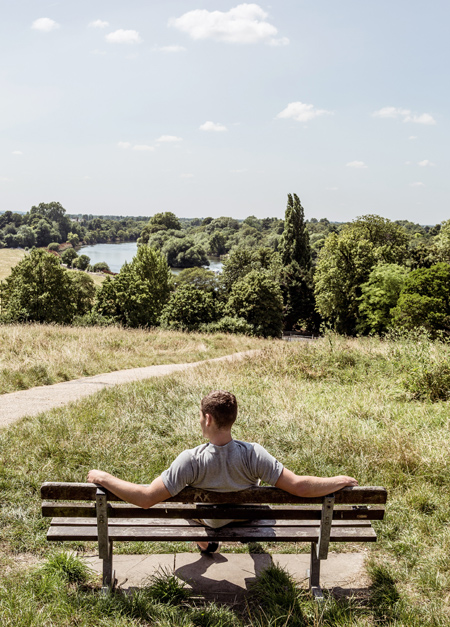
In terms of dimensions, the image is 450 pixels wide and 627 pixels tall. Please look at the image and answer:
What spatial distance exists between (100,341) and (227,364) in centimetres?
611

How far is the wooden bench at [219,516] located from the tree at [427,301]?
1186 inches

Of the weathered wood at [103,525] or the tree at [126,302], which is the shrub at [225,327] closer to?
the tree at [126,302]

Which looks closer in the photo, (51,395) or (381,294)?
(51,395)

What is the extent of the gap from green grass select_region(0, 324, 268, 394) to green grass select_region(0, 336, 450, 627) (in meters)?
2.99

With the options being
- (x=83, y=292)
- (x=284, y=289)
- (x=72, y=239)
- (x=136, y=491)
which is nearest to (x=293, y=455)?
(x=136, y=491)

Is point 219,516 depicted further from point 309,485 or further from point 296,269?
point 296,269

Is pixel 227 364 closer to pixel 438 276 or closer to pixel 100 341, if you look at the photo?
pixel 100 341

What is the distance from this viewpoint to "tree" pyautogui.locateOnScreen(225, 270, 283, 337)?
38.1 m

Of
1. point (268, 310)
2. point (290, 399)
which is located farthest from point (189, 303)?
point (290, 399)

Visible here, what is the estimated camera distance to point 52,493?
9.99 feet

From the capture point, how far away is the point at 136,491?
3.04m

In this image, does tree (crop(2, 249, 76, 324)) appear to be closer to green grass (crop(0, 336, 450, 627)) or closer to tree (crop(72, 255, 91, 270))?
green grass (crop(0, 336, 450, 627))

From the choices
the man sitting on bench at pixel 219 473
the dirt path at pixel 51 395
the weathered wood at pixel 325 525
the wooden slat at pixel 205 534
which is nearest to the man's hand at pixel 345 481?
the man sitting on bench at pixel 219 473

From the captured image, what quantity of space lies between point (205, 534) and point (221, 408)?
3.15 feet
